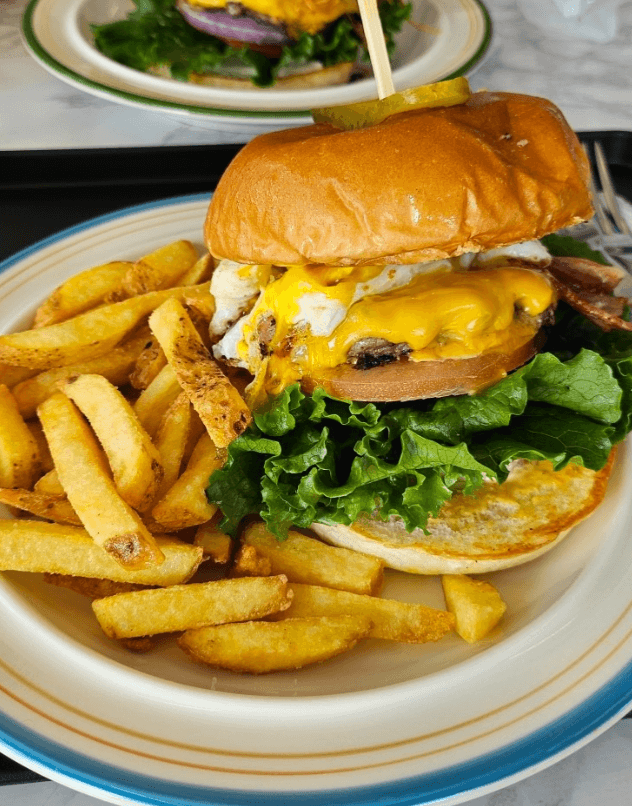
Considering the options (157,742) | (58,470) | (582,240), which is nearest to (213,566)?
(58,470)

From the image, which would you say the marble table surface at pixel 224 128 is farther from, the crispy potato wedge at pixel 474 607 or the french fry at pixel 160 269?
the crispy potato wedge at pixel 474 607

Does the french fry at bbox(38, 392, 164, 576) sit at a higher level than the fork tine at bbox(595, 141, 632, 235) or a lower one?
lower


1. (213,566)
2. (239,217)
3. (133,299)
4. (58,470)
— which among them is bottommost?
(213,566)

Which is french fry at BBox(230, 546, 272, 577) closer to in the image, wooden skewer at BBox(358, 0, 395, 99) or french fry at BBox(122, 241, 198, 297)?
french fry at BBox(122, 241, 198, 297)

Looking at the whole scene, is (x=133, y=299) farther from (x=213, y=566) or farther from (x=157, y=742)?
(x=157, y=742)

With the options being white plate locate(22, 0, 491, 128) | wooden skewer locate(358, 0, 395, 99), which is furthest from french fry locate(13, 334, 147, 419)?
white plate locate(22, 0, 491, 128)

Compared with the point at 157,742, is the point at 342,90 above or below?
above

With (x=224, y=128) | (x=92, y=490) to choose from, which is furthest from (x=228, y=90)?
(x=92, y=490)

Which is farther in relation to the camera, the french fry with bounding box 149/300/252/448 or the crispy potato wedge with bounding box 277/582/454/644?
the french fry with bounding box 149/300/252/448
